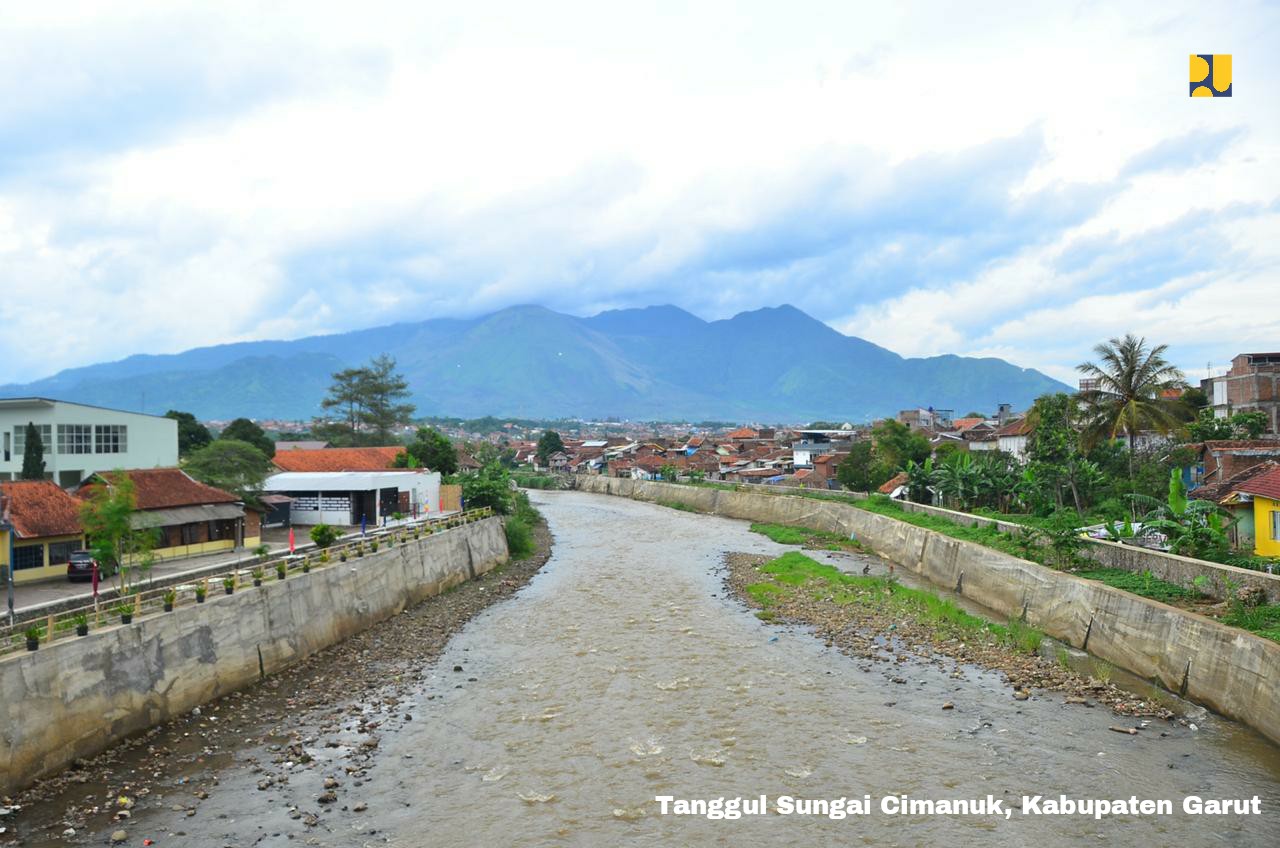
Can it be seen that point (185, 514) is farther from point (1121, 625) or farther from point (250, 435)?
point (250, 435)

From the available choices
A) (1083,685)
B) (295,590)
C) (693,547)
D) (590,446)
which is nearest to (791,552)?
(693,547)

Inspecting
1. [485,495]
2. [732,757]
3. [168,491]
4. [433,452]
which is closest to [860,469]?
[485,495]

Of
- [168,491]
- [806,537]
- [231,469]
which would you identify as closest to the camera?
[168,491]

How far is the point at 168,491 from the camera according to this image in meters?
34.6

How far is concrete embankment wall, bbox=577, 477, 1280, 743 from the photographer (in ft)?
55.5

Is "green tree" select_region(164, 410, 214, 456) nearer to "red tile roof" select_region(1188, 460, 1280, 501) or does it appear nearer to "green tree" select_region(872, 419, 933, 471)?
"green tree" select_region(872, 419, 933, 471)

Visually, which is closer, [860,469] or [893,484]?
[893,484]

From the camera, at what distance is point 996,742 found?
55.4ft

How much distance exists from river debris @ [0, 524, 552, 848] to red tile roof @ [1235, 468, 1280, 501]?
80.6 ft

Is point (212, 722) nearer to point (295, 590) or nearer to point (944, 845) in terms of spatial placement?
point (295, 590)

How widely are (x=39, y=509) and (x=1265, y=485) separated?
39026 mm

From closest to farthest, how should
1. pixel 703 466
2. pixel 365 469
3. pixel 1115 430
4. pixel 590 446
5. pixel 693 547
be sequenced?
pixel 1115 430
pixel 693 547
pixel 365 469
pixel 703 466
pixel 590 446

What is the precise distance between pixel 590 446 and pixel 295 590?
12429 cm

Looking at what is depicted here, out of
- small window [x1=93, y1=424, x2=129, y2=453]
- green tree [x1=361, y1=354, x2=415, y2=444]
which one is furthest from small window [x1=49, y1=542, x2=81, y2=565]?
green tree [x1=361, y1=354, x2=415, y2=444]
